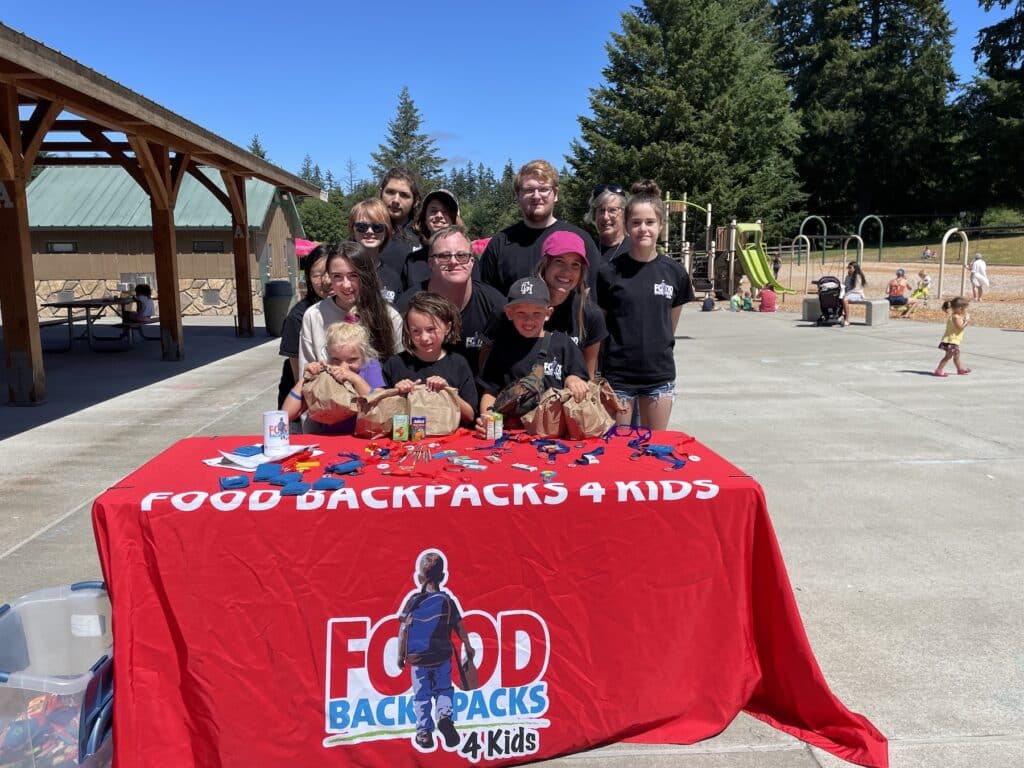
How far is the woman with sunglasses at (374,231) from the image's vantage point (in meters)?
4.11

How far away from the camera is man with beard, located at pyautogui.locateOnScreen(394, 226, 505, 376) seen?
344 centimetres

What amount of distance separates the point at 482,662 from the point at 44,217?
27.0 meters

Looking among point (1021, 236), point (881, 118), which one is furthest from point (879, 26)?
point (1021, 236)

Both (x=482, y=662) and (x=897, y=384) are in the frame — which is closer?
(x=482, y=662)

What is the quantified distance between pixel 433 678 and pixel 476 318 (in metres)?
1.66

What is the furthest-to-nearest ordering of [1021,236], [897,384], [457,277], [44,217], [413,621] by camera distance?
[1021,236]
[44,217]
[897,384]
[457,277]
[413,621]

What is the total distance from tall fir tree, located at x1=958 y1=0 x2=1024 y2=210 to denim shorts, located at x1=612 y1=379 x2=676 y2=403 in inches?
2039

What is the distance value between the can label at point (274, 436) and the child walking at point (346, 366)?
36 centimetres

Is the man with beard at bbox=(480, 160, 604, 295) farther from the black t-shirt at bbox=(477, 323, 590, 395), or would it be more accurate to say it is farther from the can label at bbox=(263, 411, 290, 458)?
the can label at bbox=(263, 411, 290, 458)

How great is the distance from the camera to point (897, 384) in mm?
9508

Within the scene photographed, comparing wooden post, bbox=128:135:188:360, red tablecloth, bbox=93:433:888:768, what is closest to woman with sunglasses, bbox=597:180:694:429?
red tablecloth, bbox=93:433:888:768

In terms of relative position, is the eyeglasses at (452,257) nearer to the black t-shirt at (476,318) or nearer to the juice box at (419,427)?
the black t-shirt at (476,318)

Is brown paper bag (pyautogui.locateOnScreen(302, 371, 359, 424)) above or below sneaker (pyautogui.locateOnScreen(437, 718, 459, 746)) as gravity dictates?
above

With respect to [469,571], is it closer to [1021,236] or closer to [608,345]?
[608,345]
